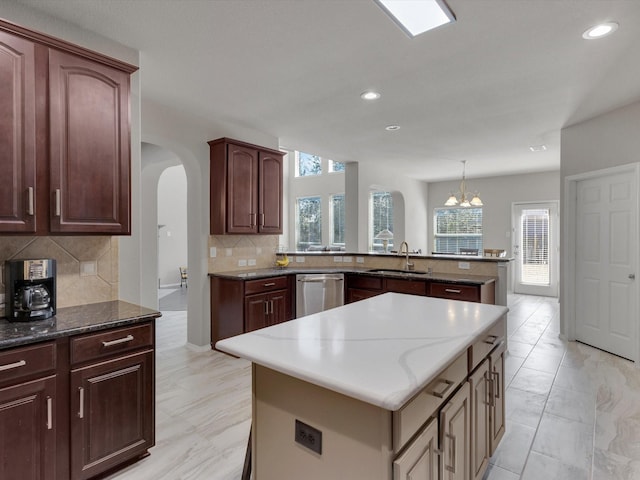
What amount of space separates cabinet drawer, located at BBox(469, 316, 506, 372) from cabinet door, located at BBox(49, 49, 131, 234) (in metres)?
2.09

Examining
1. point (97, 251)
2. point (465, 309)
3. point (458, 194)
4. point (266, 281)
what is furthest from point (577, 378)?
point (458, 194)

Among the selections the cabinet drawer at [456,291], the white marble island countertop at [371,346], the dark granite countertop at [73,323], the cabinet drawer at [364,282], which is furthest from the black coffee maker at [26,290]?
the cabinet drawer at [456,291]

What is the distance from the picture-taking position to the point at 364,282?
449cm

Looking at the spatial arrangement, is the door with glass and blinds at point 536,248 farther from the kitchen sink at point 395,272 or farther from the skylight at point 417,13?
the skylight at point 417,13

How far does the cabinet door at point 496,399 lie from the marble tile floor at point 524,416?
235mm

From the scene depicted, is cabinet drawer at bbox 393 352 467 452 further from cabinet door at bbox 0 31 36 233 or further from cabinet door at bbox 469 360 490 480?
cabinet door at bbox 0 31 36 233

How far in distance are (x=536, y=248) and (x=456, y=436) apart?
7.62 m

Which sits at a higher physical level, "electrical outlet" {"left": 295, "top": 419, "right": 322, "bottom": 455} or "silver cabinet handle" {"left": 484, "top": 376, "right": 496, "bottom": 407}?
"electrical outlet" {"left": 295, "top": 419, "right": 322, "bottom": 455}

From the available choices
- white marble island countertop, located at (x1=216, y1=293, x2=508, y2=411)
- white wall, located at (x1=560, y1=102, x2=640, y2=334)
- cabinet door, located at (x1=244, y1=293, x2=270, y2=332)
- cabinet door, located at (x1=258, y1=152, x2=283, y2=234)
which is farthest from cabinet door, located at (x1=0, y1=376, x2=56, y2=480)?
white wall, located at (x1=560, y1=102, x2=640, y2=334)

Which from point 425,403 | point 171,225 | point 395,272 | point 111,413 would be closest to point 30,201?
point 111,413

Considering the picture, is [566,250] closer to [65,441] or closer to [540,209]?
[540,209]

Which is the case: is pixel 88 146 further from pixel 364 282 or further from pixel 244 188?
pixel 364 282

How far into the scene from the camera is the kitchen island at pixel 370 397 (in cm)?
105

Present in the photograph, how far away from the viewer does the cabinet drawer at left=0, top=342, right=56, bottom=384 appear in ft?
5.05
